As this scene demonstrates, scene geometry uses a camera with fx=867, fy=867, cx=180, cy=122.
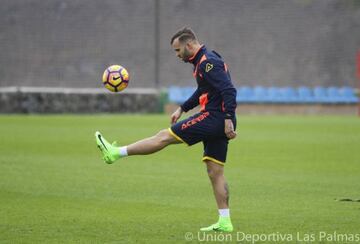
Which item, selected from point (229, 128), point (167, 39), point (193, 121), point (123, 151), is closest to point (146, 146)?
point (123, 151)

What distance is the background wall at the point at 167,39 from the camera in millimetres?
36500

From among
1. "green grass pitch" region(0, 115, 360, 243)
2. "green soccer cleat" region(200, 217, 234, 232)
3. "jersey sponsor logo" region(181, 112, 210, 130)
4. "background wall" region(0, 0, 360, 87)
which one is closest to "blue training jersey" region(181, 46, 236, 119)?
"jersey sponsor logo" region(181, 112, 210, 130)

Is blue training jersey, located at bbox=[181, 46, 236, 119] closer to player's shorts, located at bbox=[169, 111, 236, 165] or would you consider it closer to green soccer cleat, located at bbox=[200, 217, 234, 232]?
player's shorts, located at bbox=[169, 111, 236, 165]

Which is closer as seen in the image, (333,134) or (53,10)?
(333,134)

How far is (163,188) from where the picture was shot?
12.8 m

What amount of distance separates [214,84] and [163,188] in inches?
167

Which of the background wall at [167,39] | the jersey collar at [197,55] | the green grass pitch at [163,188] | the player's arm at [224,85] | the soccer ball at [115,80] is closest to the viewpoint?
the player's arm at [224,85]

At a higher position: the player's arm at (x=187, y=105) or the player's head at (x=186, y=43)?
the player's head at (x=186, y=43)

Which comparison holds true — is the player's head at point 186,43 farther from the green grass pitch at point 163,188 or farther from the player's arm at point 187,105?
the green grass pitch at point 163,188

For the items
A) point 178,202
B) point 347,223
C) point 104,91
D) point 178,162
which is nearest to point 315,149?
point 178,162

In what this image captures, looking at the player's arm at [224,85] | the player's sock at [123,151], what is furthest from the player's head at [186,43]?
the player's sock at [123,151]

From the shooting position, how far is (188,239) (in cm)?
841

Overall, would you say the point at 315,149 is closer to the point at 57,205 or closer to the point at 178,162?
the point at 178,162

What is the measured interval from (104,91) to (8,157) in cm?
1681
